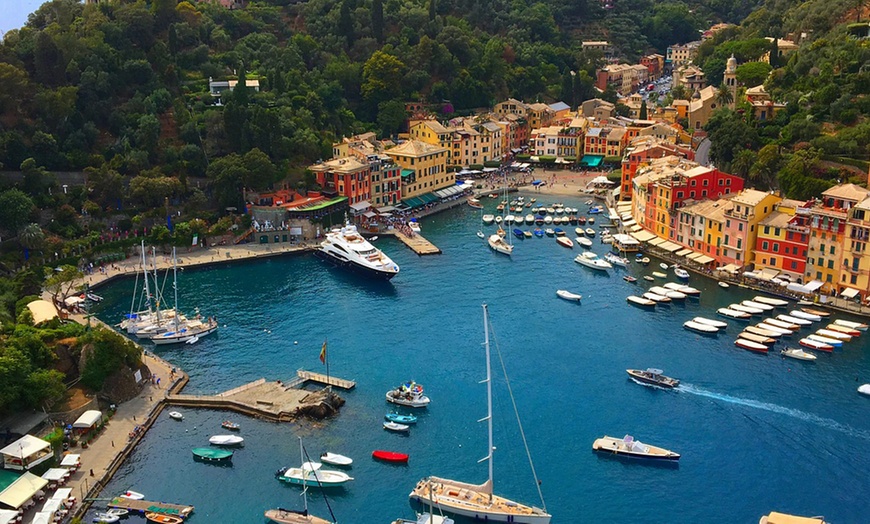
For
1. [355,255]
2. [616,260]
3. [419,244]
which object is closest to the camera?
[355,255]

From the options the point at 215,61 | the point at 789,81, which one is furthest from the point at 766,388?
the point at 215,61

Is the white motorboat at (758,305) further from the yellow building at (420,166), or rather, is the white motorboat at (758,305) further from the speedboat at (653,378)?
the yellow building at (420,166)

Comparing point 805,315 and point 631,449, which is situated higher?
point 805,315

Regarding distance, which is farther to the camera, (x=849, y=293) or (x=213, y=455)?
(x=849, y=293)

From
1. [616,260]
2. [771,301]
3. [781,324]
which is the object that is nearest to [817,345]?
[781,324]

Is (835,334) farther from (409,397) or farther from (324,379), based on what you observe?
(324,379)

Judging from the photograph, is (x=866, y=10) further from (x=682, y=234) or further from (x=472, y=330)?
(x=472, y=330)

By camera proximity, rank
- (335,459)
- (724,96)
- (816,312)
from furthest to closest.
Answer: (724,96), (816,312), (335,459)

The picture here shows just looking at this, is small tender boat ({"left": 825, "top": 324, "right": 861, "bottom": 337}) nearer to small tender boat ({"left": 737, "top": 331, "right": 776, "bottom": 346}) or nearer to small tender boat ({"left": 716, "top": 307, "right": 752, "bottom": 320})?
small tender boat ({"left": 737, "top": 331, "right": 776, "bottom": 346})
